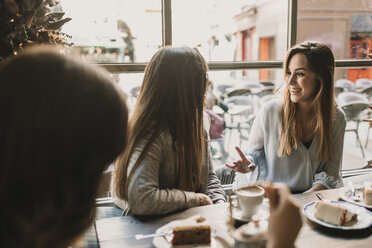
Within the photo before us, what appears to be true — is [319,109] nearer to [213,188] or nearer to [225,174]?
[213,188]

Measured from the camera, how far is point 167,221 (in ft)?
4.19

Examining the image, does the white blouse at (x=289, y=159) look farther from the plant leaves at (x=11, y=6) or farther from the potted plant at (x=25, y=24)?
the plant leaves at (x=11, y=6)

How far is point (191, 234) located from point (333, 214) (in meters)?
0.53

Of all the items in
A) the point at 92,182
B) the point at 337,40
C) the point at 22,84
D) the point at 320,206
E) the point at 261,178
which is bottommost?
the point at 261,178

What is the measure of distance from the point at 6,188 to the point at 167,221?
842mm

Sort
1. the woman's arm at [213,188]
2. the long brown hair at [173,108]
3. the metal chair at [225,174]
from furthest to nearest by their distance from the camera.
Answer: the metal chair at [225,174] < the woman's arm at [213,188] < the long brown hair at [173,108]

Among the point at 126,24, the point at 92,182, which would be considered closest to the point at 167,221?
the point at 92,182

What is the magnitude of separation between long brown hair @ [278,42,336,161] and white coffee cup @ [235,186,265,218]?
825 millimetres

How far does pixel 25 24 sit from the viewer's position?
4.73 feet

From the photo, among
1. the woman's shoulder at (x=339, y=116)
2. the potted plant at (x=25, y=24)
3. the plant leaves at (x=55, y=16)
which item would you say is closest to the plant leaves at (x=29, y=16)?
the potted plant at (x=25, y=24)

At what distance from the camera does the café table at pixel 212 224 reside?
3.74 feet

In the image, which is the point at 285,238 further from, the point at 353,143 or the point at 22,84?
the point at 353,143

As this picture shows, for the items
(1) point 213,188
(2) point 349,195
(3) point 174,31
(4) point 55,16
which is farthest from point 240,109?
(4) point 55,16

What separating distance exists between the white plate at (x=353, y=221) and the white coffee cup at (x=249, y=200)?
223 millimetres
